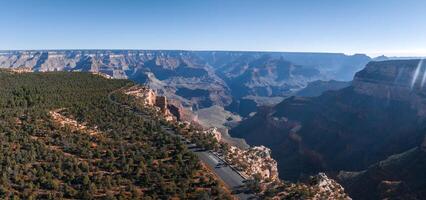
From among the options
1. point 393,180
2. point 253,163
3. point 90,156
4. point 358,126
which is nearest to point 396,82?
point 358,126

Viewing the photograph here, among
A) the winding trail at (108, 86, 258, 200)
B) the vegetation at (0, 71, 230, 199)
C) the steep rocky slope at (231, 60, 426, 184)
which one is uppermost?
the vegetation at (0, 71, 230, 199)

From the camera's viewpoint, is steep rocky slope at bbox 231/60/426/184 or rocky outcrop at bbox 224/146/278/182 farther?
steep rocky slope at bbox 231/60/426/184

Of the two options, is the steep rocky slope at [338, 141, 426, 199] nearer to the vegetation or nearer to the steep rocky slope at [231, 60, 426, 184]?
the steep rocky slope at [231, 60, 426, 184]

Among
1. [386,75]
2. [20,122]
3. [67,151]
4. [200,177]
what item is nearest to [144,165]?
[200,177]

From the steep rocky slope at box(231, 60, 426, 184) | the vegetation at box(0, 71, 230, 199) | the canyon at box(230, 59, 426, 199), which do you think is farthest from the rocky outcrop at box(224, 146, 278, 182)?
the steep rocky slope at box(231, 60, 426, 184)

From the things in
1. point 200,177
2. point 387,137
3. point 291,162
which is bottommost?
point 291,162

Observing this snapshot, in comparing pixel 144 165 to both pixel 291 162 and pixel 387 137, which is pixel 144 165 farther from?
pixel 387 137

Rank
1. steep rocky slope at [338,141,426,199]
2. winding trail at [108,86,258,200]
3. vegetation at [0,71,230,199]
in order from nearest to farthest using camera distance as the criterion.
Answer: vegetation at [0,71,230,199] < winding trail at [108,86,258,200] < steep rocky slope at [338,141,426,199]
